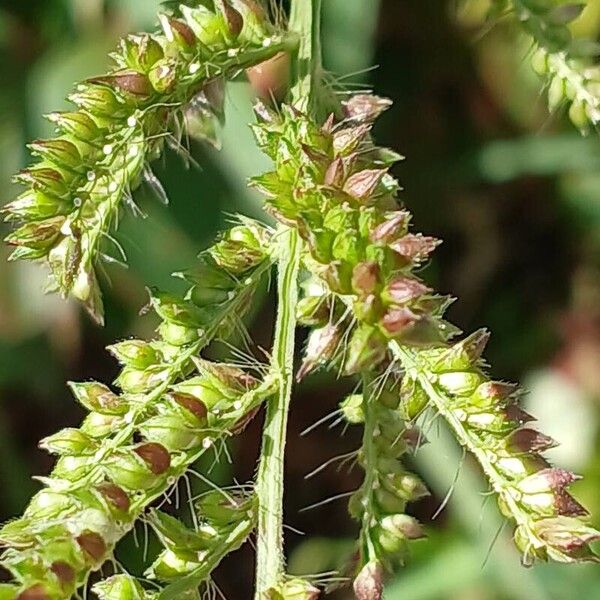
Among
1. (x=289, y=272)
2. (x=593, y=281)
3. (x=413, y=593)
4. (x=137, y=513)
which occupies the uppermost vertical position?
(x=289, y=272)

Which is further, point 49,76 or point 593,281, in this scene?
point 593,281

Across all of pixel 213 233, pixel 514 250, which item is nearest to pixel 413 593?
pixel 213 233

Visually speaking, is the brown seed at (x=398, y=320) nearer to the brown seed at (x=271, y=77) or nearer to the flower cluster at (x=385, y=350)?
the flower cluster at (x=385, y=350)

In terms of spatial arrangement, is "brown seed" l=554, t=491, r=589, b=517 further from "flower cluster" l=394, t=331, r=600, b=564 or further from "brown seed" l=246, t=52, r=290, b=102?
"brown seed" l=246, t=52, r=290, b=102

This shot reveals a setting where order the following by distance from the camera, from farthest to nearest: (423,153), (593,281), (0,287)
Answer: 1. (593,281)
2. (423,153)
3. (0,287)

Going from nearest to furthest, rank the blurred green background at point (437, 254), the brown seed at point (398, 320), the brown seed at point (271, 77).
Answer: the brown seed at point (398, 320) → the brown seed at point (271, 77) → the blurred green background at point (437, 254)

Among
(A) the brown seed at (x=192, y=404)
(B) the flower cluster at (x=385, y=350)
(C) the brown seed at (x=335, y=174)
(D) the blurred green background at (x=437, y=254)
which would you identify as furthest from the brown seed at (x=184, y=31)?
(D) the blurred green background at (x=437, y=254)

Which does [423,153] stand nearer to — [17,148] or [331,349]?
[17,148]

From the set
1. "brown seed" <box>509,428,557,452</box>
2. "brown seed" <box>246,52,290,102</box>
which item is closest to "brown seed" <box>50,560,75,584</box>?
"brown seed" <box>509,428,557,452</box>
